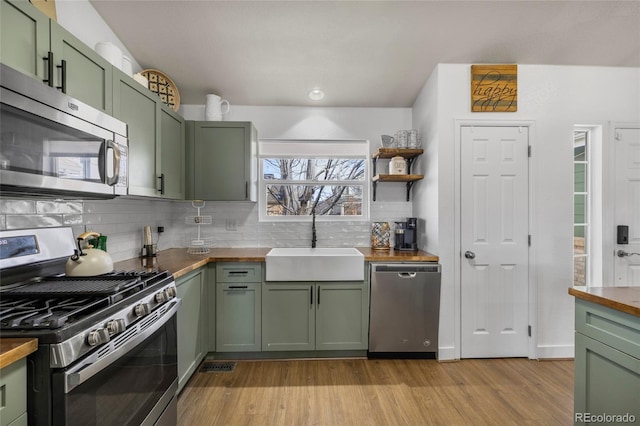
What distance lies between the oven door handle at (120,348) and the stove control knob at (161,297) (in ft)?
0.13

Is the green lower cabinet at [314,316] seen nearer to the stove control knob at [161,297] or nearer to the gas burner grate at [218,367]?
the gas burner grate at [218,367]

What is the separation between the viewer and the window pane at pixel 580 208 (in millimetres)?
2699

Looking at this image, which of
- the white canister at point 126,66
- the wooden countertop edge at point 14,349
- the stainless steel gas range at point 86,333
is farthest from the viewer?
the white canister at point 126,66

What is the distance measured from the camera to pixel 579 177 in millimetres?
2709

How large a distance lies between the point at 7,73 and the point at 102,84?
2.22ft

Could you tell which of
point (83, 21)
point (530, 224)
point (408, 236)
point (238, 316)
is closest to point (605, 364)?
point (530, 224)

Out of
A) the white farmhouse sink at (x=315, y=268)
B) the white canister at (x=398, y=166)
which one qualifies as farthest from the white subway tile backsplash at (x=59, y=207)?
the white canister at (x=398, y=166)

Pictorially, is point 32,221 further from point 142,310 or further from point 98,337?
point 98,337

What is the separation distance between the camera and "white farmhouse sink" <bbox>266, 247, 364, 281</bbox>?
252 cm

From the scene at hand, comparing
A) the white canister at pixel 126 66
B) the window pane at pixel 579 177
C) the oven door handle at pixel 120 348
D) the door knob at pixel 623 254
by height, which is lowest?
the oven door handle at pixel 120 348

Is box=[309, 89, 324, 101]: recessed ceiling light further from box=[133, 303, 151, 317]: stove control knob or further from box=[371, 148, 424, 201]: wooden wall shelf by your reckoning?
box=[133, 303, 151, 317]: stove control knob

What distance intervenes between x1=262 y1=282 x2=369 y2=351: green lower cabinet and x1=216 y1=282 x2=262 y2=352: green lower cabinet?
79 millimetres

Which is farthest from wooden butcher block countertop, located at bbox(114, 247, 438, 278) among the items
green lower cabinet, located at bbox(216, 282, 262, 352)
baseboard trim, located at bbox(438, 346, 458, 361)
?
baseboard trim, located at bbox(438, 346, 458, 361)

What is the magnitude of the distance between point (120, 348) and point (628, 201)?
3898mm
